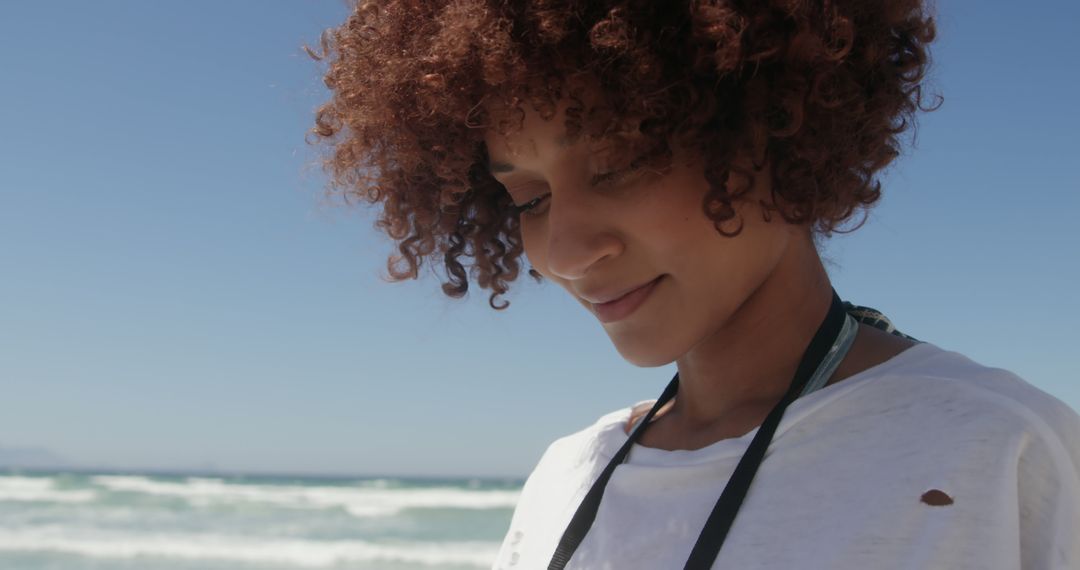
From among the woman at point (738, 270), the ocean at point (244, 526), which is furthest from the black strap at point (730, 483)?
the ocean at point (244, 526)

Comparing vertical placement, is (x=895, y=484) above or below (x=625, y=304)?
below

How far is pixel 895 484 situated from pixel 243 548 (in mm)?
12248

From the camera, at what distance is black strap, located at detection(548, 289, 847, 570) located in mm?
1308

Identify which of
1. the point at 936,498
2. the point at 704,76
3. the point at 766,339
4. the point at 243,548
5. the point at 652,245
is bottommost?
the point at 243,548

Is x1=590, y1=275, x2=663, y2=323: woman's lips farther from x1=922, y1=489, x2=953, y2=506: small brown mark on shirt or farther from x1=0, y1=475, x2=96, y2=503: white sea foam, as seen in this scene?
x1=0, y1=475, x2=96, y2=503: white sea foam

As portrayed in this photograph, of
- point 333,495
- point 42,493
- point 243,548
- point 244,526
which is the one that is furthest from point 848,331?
point 42,493

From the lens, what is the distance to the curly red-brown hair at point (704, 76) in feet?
4.66

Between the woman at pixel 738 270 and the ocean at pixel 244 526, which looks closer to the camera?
the woman at pixel 738 270

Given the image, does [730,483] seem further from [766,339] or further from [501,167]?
[501,167]

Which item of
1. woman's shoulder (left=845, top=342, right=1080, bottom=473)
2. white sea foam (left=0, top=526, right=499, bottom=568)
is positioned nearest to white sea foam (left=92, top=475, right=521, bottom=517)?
white sea foam (left=0, top=526, right=499, bottom=568)

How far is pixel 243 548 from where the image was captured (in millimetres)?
12406

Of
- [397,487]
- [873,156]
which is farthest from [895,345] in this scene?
[397,487]

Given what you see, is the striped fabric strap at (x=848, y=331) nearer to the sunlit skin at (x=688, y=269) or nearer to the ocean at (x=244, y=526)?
the sunlit skin at (x=688, y=269)

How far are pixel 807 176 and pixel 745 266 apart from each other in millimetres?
164
